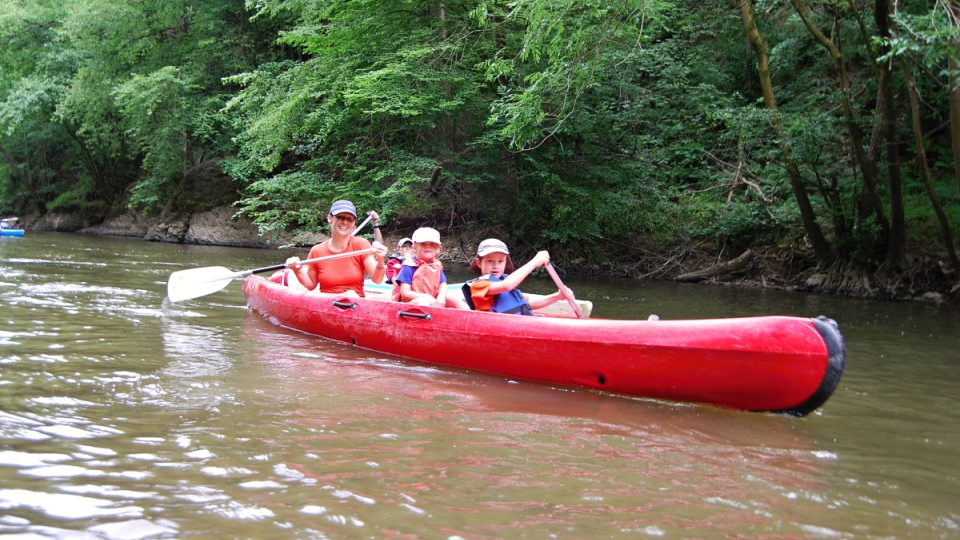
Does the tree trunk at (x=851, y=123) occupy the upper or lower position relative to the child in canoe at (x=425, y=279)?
upper

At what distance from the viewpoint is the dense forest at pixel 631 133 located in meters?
11.0

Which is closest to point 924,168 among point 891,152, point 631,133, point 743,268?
point 891,152

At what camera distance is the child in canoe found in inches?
255

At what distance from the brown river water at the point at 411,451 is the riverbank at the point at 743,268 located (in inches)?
218

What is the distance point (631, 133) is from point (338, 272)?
9.80 m

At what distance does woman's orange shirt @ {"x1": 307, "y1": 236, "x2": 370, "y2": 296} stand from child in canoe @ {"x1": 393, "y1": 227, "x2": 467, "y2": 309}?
2.26 feet

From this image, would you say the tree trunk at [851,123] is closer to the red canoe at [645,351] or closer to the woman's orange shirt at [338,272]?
the woman's orange shirt at [338,272]

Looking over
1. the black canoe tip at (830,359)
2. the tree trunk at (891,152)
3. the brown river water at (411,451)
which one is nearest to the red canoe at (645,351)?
the black canoe tip at (830,359)

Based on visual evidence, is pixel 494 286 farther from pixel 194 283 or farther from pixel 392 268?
pixel 392 268

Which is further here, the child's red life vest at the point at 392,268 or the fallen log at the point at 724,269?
the fallen log at the point at 724,269

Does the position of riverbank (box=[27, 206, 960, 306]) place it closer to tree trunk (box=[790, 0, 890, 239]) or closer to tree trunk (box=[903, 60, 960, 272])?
tree trunk (box=[903, 60, 960, 272])

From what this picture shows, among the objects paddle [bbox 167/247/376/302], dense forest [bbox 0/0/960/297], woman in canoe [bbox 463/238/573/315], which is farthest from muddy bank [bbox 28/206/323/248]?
woman in canoe [bbox 463/238/573/315]

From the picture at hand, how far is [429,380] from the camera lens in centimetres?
562

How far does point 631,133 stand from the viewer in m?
15.8
